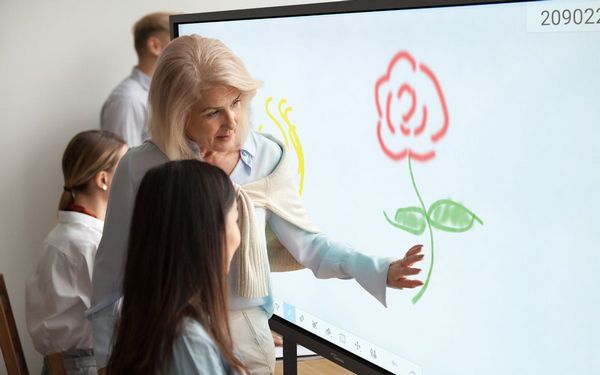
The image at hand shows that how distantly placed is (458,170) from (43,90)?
260 cm

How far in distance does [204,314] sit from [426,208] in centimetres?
36

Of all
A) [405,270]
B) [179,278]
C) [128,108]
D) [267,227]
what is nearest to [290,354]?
[267,227]

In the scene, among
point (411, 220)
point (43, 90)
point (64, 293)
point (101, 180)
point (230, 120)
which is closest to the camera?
point (411, 220)

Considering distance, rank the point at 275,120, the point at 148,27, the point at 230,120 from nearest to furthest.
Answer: the point at 230,120, the point at 275,120, the point at 148,27

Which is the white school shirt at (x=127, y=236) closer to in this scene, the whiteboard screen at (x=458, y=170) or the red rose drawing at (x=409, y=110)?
the whiteboard screen at (x=458, y=170)

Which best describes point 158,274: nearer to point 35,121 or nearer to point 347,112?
point 347,112

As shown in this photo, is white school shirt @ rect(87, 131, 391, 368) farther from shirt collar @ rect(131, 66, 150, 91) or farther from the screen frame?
shirt collar @ rect(131, 66, 150, 91)

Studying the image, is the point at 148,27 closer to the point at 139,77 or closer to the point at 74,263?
the point at 139,77

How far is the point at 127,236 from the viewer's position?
5.47ft

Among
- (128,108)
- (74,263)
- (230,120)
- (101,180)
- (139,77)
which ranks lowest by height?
(74,263)

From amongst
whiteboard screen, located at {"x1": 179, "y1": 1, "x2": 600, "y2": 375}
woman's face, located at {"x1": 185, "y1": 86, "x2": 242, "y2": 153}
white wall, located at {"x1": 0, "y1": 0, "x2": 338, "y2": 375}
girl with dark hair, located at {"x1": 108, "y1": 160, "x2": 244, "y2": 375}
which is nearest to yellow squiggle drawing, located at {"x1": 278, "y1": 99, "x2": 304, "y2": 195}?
whiteboard screen, located at {"x1": 179, "y1": 1, "x2": 600, "y2": 375}

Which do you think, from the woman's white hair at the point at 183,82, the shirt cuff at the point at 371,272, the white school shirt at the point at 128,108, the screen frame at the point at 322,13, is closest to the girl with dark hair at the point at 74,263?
the screen frame at the point at 322,13

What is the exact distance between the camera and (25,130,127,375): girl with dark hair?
246 centimetres

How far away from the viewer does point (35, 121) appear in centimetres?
356
